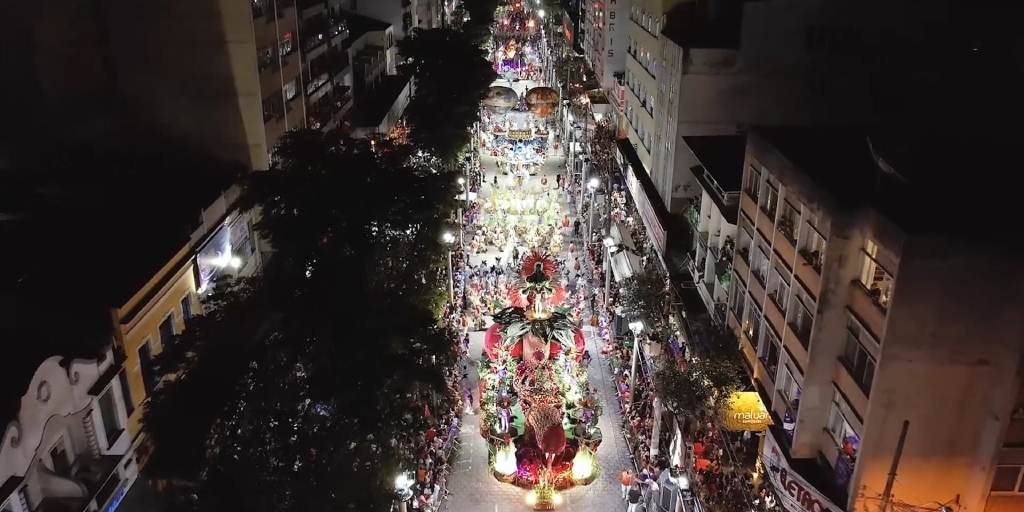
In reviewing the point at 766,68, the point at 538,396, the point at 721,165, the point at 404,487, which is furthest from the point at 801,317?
the point at 766,68

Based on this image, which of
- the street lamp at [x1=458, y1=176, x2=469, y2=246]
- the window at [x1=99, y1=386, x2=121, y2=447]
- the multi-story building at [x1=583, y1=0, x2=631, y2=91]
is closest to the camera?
the window at [x1=99, y1=386, x2=121, y2=447]

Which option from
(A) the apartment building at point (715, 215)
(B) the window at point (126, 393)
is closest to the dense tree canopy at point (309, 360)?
(B) the window at point (126, 393)

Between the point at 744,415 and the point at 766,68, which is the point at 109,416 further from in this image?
the point at 766,68

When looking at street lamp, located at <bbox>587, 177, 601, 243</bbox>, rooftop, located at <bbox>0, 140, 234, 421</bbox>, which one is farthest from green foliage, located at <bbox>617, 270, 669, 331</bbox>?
street lamp, located at <bbox>587, 177, 601, 243</bbox>

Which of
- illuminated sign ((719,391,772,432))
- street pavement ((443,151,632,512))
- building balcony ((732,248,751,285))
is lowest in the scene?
street pavement ((443,151,632,512))

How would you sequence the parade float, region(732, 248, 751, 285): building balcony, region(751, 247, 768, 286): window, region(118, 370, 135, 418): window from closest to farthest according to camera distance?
region(118, 370, 135, 418): window < region(751, 247, 768, 286): window < region(732, 248, 751, 285): building balcony < the parade float

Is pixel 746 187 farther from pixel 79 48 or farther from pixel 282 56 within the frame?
pixel 79 48

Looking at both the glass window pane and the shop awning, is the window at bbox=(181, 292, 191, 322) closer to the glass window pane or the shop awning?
the shop awning
